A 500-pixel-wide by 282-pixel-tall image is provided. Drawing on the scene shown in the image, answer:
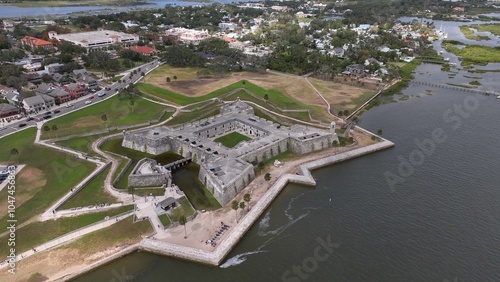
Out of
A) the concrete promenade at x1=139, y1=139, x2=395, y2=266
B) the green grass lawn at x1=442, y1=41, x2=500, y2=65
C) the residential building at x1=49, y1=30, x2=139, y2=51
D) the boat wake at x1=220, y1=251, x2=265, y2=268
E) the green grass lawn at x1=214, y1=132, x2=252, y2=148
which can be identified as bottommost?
the boat wake at x1=220, y1=251, x2=265, y2=268

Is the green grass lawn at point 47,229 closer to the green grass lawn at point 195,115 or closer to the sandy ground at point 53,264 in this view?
the sandy ground at point 53,264

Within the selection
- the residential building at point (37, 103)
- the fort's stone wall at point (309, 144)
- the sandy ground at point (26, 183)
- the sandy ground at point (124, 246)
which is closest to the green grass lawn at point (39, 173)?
the sandy ground at point (26, 183)

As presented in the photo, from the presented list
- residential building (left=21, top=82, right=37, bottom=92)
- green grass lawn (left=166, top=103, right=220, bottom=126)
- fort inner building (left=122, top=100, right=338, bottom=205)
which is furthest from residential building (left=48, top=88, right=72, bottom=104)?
fort inner building (left=122, top=100, right=338, bottom=205)

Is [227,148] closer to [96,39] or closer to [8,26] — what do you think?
[96,39]

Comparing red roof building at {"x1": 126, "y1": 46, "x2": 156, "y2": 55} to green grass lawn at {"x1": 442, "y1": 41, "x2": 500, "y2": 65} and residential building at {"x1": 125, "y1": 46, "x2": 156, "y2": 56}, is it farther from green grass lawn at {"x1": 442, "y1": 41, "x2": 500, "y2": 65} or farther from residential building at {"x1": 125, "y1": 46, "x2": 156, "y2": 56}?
green grass lawn at {"x1": 442, "y1": 41, "x2": 500, "y2": 65}

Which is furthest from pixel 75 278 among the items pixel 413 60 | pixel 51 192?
pixel 413 60

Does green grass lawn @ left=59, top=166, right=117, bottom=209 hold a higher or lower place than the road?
higher

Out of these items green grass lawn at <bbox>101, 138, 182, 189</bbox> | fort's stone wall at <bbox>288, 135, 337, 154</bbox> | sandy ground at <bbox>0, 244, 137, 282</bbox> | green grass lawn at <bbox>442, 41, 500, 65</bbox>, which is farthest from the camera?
green grass lawn at <bbox>442, 41, 500, 65</bbox>

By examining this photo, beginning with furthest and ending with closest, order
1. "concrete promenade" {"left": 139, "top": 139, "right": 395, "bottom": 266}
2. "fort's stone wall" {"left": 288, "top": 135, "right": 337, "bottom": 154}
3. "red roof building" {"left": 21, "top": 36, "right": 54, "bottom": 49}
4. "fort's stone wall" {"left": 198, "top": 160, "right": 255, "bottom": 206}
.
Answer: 1. "red roof building" {"left": 21, "top": 36, "right": 54, "bottom": 49}
2. "fort's stone wall" {"left": 288, "top": 135, "right": 337, "bottom": 154}
3. "fort's stone wall" {"left": 198, "top": 160, "right": 255, "bottom": 206}
4. "concrete promenade" {"left": 139, "top": 139, "right": 395, "bottom": 266}
